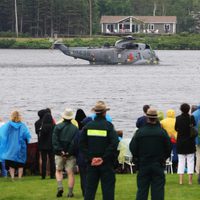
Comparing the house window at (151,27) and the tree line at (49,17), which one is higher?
the tree line at (49,17)

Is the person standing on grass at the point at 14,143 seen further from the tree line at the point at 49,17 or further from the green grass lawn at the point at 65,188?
the tree line at the point at 49,17

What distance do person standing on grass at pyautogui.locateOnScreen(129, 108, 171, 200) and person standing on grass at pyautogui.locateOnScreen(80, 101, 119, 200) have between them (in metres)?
0.34

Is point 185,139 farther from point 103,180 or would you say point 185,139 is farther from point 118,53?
point 118,53

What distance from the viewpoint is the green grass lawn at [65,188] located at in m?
14.5

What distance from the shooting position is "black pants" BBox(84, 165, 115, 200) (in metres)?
12.8

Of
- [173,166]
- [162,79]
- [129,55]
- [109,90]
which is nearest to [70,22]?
[129,55]

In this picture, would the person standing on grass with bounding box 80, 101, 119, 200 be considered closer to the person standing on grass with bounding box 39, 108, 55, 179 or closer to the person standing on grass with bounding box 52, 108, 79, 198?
the person standing on grass with bounding box 52, 108, 79, 198

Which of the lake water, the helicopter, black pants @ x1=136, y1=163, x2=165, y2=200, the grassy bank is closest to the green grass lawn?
black pants @ x1=136, y1=163, x2=165, y2=200

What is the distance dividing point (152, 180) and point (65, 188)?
3.25m

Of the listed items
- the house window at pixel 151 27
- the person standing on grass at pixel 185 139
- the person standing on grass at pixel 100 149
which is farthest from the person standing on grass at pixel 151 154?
the house window at pixel 151 27

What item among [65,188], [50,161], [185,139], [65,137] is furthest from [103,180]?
[50,161]

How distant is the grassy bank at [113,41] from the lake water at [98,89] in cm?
4317

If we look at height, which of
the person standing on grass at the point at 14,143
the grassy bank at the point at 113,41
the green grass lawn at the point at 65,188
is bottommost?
the grassy bank at the point at 113,41

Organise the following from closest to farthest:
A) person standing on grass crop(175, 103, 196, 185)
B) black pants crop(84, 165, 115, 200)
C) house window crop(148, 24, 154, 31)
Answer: black pants crop(84, 165, 115, 200)
person standing on grass crop(175, 103, 196, 185)
house window crop(148, 24, 154, 31)
